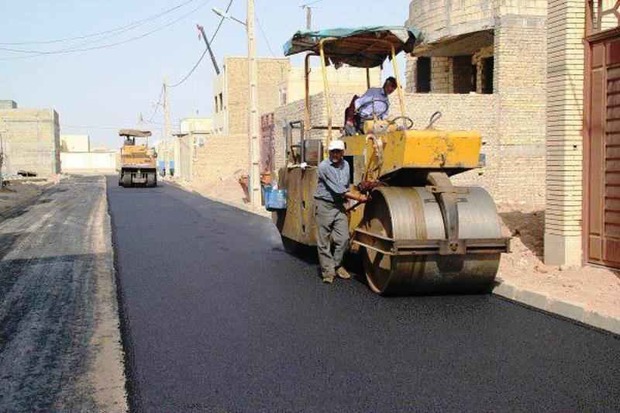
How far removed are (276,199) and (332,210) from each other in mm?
2006

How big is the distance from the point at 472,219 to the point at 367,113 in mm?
2004

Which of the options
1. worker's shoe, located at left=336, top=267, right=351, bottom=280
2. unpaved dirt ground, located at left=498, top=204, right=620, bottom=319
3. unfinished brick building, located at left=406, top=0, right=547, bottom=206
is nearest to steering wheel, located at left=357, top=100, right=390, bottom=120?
worker's shoe, located at left=336, top=267, right=351, bottom=280

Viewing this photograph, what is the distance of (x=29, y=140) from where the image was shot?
62.0 meters

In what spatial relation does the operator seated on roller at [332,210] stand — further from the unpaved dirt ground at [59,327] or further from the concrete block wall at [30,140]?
the concrete block wall at [30,140]

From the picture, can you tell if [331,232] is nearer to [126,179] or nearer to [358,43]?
[358,43]

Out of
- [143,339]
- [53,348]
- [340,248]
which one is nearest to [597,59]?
[340,248]

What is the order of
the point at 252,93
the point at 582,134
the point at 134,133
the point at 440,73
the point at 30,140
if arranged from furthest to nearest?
the point at 30,140, the point at 134,133, the point at 440,73, the point at 252,93, the point at 582,134

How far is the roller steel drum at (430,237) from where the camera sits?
6.57 m

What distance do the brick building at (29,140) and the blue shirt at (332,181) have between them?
57.4 meters

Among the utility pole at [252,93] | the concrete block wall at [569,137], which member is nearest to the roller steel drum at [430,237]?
the concrete block wall at [569,137]

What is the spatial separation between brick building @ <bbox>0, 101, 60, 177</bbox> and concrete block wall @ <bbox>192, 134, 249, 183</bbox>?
27.5 m

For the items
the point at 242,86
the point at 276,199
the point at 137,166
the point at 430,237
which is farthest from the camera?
the point at 242,86

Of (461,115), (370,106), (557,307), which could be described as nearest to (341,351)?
(557,307)

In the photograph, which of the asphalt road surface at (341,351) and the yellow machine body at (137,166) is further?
the yellow machine body at (137,166)
